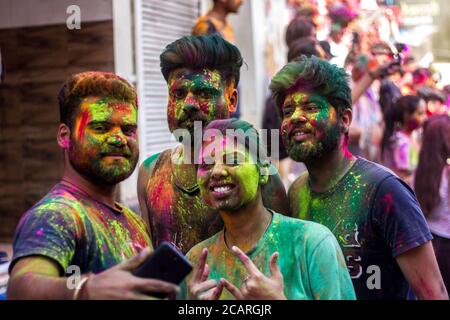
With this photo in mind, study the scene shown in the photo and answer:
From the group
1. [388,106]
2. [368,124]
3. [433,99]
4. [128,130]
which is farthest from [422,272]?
[368,124]

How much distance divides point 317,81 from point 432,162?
1.94m

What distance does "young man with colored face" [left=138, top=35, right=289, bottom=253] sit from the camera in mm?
2932

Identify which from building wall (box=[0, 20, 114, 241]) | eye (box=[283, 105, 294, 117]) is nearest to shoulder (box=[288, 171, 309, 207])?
eye (box=[283, 105, 294, 117])

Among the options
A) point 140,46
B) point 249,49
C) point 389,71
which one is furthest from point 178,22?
point 389,71

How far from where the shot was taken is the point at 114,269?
1.97 m

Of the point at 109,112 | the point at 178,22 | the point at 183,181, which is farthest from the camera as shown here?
the point at 178,22

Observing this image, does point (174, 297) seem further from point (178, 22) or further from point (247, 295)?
point (178, 22)

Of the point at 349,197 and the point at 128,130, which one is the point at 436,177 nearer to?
the point at 349,197

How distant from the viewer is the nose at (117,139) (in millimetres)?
2332

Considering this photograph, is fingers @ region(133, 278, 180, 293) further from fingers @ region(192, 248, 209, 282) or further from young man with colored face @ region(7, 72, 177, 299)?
fingers @ region(192, 248, 209, 282)

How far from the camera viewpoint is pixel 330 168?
2.85m

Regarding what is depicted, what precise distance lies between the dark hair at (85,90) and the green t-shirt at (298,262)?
2.17ft

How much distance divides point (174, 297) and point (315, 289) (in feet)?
1.54

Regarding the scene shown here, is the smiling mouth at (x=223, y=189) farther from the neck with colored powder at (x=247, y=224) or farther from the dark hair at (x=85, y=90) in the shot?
the dark hair at (x=85, y=90)
